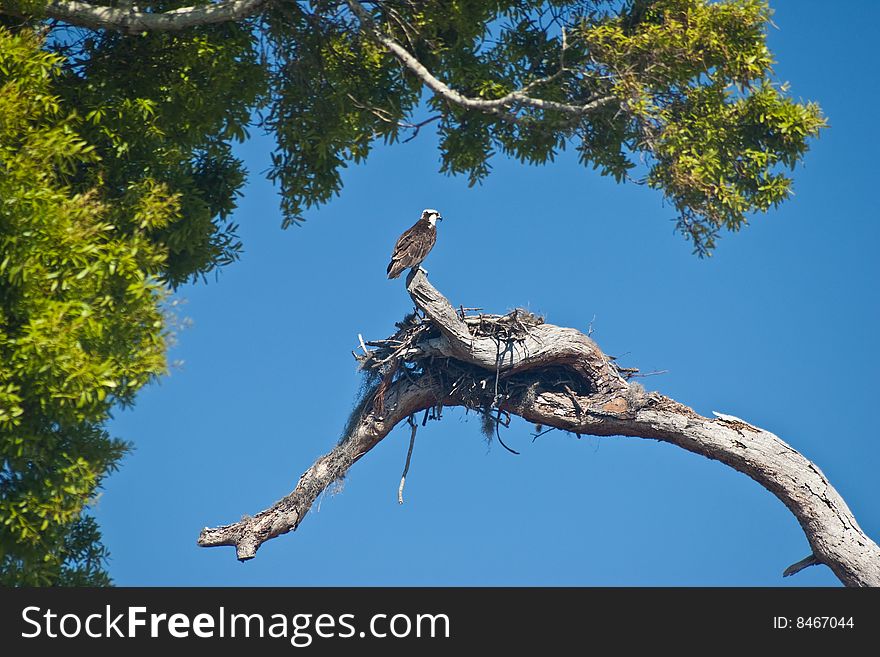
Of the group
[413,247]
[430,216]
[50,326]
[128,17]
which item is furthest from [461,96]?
[50,326]

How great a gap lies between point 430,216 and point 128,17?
364 cm

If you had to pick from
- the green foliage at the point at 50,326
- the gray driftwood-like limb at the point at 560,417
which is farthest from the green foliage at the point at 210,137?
the gray driftwood-like limb at the point at 560,417

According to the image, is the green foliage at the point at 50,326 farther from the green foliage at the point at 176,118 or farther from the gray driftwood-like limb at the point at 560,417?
the gray driftwood-like limb at the point at 560,417

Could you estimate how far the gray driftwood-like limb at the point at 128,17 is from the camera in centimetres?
1078

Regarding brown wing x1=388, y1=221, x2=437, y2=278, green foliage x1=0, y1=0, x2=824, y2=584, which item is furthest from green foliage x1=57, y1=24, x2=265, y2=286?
brown wing x1=388, y1=221, x2=437, y2=278

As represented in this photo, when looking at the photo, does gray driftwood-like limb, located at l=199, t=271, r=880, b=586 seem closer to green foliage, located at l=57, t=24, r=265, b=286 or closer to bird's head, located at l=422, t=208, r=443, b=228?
bird's head, located at l=422, t=208, r=443, b=228

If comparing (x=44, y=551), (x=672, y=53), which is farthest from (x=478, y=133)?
(x=44, y=551)

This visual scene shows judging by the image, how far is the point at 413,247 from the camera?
416 inches

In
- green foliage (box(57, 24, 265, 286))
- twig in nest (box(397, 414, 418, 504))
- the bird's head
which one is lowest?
twig in nest (box(397, 414, 418, 504))

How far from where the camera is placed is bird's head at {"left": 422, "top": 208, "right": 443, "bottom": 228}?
10.9 meters

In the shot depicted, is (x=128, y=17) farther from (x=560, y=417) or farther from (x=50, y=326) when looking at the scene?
(x=560, y=417)

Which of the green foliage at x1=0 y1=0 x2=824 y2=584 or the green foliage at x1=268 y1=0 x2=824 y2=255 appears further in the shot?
the green foliage at x1=268 y1=0 x2=824 y2=255
